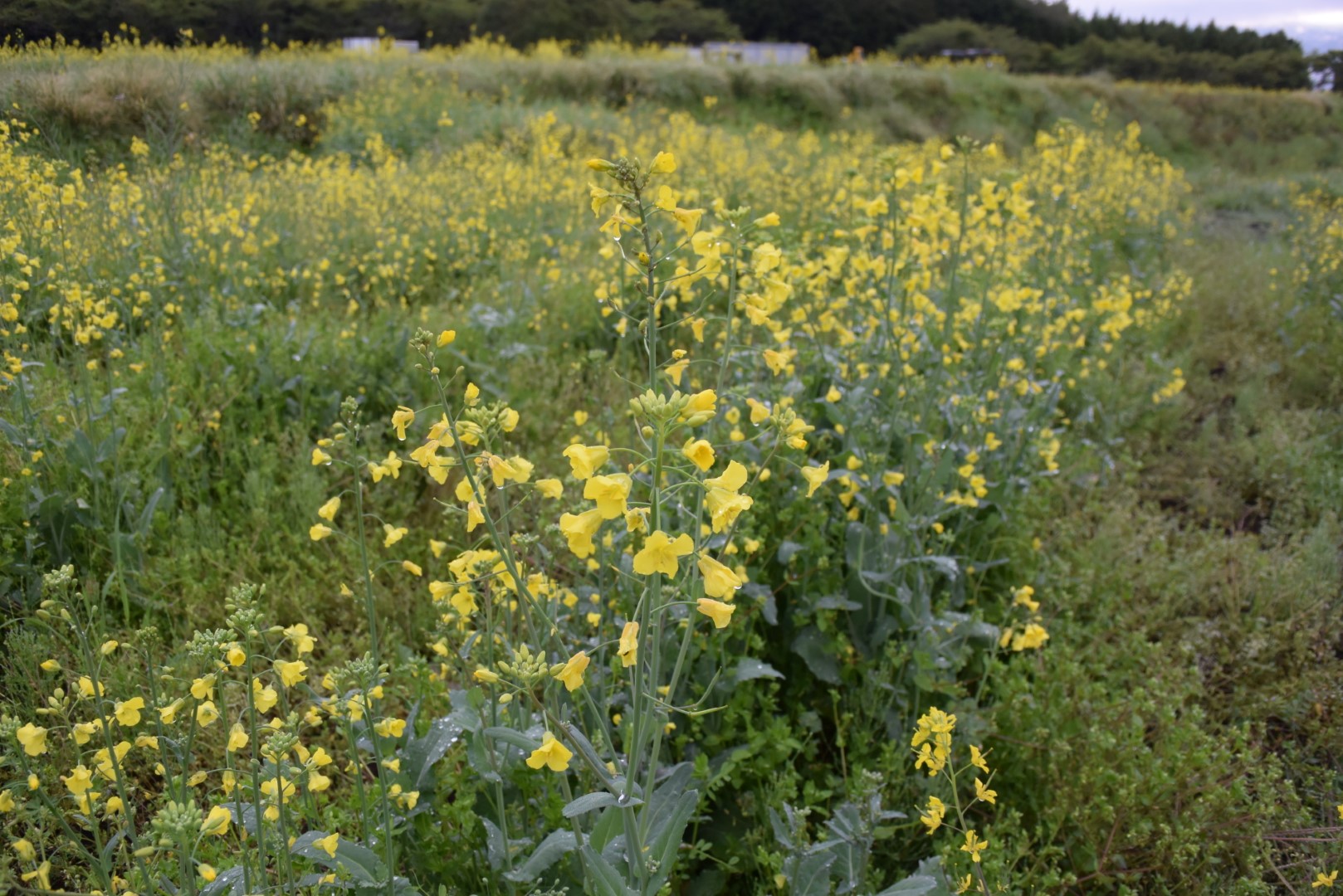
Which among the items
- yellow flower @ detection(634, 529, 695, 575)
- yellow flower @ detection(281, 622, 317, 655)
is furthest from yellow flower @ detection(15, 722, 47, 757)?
yellow flower @ detection(634, 529, 695, 575)

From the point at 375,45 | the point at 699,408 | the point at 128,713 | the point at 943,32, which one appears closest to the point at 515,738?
the point at 699,408

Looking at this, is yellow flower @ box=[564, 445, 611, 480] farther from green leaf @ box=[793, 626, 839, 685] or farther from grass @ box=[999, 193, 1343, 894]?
grass @ box=[999, 193, 1343, 894]

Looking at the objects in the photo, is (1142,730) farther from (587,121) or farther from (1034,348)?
(587,121)

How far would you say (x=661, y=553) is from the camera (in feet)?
3.55

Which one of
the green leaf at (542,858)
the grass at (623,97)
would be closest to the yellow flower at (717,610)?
the green leaf at (542,858)

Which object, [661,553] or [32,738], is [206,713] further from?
[661,553]

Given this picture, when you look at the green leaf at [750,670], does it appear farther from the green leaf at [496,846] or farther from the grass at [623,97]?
the grass at [623,97]

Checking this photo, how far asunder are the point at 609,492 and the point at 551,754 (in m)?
0.43

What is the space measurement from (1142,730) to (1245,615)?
3.83ft

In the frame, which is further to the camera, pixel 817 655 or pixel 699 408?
pixel 817 655

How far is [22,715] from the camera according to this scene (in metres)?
2.10

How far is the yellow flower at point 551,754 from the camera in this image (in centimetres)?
116

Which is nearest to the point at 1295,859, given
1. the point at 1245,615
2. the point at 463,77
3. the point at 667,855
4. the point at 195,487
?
the point at 1245,615

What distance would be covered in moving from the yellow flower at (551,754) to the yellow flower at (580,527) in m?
0.28
